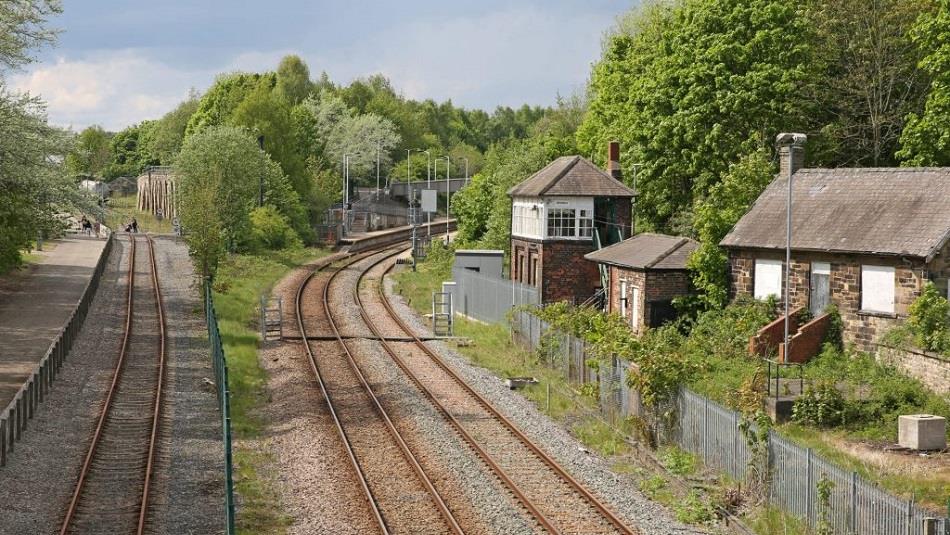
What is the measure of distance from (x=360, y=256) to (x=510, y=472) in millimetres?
57887

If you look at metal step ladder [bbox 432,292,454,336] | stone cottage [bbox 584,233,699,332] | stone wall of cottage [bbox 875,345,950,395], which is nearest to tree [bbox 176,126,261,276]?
metal step ladder [bbox 432,292,454,336]

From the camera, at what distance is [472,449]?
2466 cm

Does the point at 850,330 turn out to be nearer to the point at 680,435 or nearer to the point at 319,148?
the point at 680,435

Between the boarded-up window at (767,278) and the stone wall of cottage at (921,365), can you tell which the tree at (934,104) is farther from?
the stone wall of cottage at (921,365)

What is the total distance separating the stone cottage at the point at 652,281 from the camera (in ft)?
125

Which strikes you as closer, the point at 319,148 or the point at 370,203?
the point at 370,203

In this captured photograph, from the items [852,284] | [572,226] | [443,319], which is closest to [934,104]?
[852,284]

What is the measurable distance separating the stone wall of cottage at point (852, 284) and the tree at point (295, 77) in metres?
123

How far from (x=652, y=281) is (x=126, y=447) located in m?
19.6

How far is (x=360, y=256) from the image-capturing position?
261 ft

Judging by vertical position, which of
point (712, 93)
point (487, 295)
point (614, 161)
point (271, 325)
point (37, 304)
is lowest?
point (271, 325)

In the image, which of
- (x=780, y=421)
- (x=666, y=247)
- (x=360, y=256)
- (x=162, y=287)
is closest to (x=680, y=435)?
(x=780, y=421)

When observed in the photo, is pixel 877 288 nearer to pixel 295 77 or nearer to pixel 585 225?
pixel 585 225

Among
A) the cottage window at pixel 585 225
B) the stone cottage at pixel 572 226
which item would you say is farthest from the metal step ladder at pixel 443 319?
the cottage window at pixel 585 225
